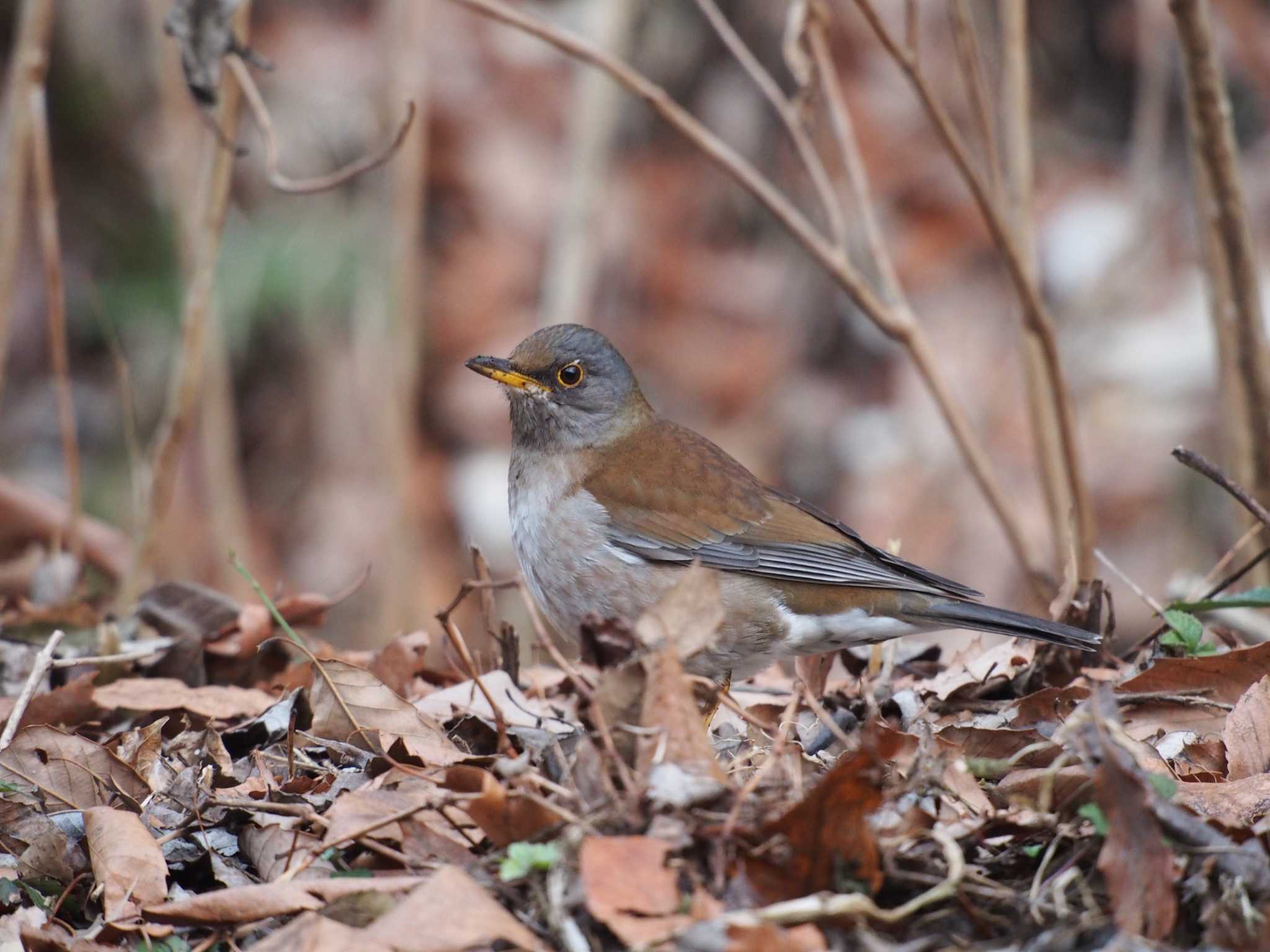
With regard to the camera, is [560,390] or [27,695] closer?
[27,695]

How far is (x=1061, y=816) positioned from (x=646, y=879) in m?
0.85

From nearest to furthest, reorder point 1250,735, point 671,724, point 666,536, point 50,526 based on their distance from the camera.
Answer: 1. point 671,724
2. point 1250,735
3. point 666,536
4. point 50,526

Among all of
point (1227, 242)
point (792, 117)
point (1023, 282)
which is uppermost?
point (792, 117)

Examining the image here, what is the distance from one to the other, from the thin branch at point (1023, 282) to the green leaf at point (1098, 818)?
1945mm

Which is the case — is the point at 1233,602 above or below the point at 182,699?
above

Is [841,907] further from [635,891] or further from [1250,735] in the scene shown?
[1250,735]

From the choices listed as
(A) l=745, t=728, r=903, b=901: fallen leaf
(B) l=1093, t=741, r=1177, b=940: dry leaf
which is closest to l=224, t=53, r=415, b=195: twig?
(A) l=745, t=728, r=903, b=901: fallen leaf

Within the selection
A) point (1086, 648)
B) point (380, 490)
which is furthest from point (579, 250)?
point (1086, 648)

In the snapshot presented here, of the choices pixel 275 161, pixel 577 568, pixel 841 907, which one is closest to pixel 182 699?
pixel 577 568

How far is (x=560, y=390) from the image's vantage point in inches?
205

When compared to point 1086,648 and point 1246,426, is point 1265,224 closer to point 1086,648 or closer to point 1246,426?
point 1246,426

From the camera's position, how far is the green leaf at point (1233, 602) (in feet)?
11.7

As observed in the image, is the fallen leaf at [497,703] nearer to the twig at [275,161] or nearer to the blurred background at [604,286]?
the twig at [275,161]

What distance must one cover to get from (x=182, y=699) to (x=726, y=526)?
1873 millimetres
